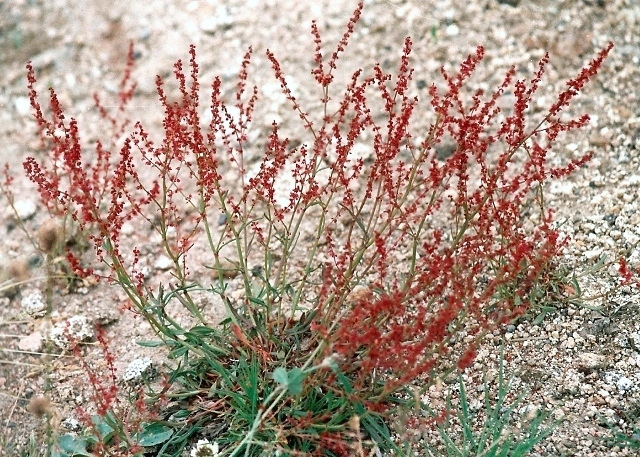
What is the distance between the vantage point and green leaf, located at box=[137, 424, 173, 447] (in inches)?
105

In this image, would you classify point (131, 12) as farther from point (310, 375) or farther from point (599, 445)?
point (599, 445)

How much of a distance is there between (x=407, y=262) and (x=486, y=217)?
77 centimetres

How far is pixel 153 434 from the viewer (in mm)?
2707

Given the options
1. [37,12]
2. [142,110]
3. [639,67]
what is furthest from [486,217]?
[37,12]

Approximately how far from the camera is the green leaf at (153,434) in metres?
2.66

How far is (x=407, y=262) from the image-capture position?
3.36 meters

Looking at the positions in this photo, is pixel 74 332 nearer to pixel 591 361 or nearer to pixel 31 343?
pixel 31 343

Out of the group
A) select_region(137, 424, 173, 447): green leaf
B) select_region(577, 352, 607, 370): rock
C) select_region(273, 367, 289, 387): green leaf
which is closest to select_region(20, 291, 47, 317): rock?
select_region(137, 424, 173, 447): green leaf

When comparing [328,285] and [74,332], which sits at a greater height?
[328,285]

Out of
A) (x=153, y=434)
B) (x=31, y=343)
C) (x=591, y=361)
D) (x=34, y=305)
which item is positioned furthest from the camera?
Result: (x=34, y=305)

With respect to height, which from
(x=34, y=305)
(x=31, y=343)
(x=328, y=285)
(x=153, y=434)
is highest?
(x=328, y=285)

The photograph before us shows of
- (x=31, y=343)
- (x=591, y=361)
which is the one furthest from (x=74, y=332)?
(x=591, y=361)

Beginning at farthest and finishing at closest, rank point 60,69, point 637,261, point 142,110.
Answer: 1. point 60,69
2. point 142,110
3. point 637,261

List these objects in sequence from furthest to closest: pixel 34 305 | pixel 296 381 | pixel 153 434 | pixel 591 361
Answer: pixel 34 305 < pixel 591 361 < pixel 153 434 < pixel 296 381
